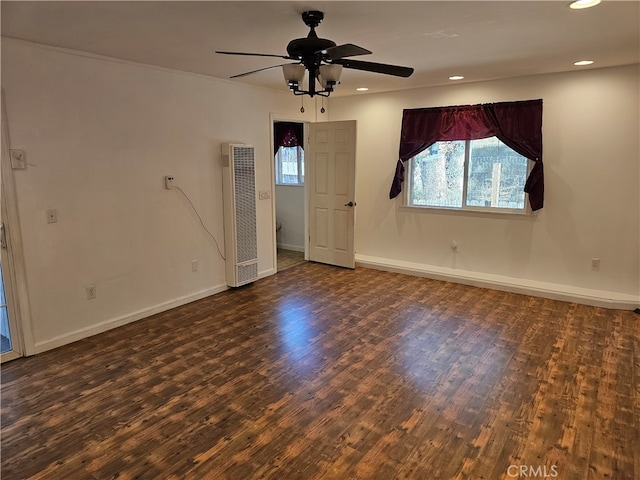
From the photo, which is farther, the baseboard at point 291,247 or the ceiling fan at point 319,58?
the baseboard at point 291,247

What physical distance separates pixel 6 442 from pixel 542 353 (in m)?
3.61

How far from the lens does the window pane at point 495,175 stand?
15.6ft

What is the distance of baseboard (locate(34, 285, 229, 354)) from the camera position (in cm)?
336

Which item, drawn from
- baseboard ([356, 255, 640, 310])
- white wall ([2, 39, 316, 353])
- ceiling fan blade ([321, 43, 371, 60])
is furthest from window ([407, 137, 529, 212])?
ceiling fan blade ([321, 43, 371, 60])

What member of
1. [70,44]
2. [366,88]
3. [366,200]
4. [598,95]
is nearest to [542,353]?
[598,95]

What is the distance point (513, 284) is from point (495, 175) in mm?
1288

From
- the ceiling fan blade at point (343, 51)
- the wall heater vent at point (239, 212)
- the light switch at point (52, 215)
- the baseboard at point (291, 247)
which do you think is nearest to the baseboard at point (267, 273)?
the wall heater vent at point (239, 212)

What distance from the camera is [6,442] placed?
2.25 m

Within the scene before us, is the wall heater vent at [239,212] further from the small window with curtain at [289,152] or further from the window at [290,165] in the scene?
the window at [290,165]

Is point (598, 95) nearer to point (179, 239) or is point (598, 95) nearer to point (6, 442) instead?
point (179, 239)

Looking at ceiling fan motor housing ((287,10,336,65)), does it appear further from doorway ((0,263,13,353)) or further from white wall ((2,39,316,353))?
doorway ((0,263,13,353))

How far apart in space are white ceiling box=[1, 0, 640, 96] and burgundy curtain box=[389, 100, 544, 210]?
76 centimetres

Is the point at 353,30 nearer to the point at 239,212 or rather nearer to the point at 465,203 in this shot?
the point at 239,212

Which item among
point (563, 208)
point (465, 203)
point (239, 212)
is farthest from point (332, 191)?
point (563, 208)
